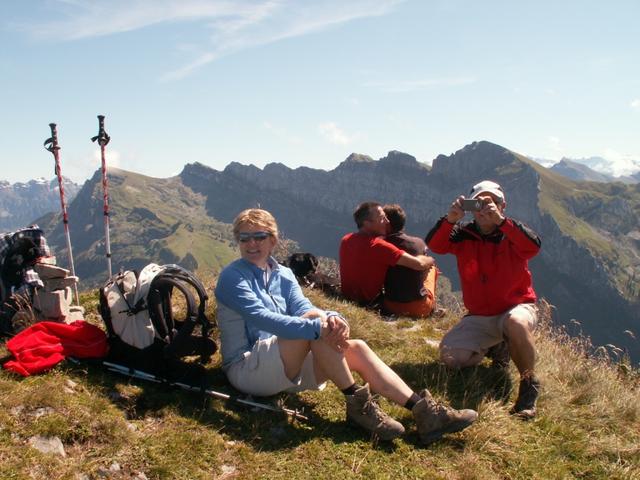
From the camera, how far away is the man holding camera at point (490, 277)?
7102 millimetres

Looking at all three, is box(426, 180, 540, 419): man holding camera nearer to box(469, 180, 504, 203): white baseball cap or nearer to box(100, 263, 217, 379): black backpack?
box(469, 180, 504, 203): white baseball cap

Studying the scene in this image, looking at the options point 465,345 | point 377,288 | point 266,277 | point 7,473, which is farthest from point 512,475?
point 377,288

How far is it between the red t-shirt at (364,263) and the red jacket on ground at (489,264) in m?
2.54

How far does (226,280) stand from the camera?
19.8ft

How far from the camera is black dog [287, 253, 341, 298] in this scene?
479 inches

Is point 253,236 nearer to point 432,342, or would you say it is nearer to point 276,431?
point 276,431

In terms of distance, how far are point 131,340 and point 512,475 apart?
16.1ft

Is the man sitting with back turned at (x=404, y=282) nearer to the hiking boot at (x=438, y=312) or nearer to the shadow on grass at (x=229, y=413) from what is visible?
the hiking boot at (x=438, y=312)

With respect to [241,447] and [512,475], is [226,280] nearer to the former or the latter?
[241,447]

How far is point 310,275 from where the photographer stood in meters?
12.6

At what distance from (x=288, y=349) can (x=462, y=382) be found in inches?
125

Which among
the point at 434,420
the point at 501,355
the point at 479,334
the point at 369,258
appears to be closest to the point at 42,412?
the point at 434,420

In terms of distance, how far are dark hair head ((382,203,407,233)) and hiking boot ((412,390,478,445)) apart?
19.2 feet

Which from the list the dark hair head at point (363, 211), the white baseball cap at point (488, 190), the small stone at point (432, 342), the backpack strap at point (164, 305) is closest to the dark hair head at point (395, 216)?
the dark hair head at point (363, 211)
